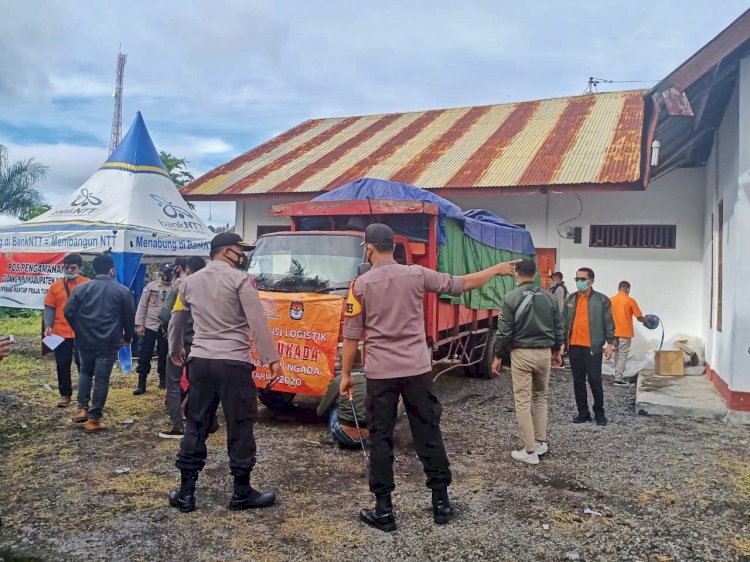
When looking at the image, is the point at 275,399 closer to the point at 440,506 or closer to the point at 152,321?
the point at 152,321

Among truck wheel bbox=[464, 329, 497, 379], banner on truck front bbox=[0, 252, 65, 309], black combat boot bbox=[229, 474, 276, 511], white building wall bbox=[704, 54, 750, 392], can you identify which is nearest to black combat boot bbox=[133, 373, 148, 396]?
banner on truck front bbox=[0, 252, 65, 309]

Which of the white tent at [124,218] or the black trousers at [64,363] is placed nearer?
the black trousers at [64,363]

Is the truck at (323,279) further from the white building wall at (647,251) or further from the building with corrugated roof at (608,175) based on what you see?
the white building wall at (647,251)

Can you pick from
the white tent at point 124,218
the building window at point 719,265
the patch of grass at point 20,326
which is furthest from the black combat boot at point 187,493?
the patch of grass at point 20,326

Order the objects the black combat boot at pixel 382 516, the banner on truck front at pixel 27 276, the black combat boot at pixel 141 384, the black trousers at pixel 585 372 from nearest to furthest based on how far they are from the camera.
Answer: the black combat boot at pixel 382 516 → the black trousers at pixel 585 372 → the black combat boot at pixel 141 384 → the banner on truck front at pixel 27 276

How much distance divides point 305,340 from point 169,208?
701cm

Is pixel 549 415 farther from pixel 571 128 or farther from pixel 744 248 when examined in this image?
pixel 571 128

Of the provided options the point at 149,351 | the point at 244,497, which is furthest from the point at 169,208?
the point at 244,497

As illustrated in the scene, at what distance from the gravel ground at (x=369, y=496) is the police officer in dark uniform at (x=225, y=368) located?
30 cm

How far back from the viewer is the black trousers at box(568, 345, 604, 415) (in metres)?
6.81

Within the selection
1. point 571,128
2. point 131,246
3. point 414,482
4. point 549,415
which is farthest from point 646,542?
point 571,128

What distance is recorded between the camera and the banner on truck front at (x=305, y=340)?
5777 millimetres

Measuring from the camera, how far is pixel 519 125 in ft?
54.1

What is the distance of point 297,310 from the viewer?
5945 mm
